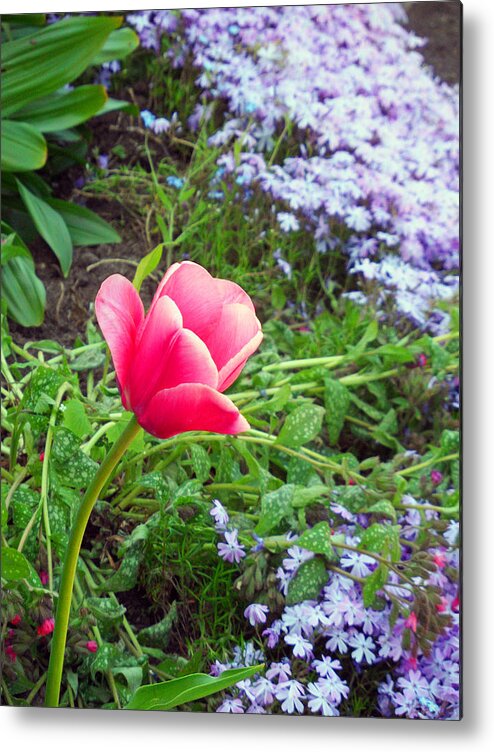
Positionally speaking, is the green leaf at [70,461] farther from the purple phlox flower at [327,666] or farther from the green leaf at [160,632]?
the purple phlox flower at [327,666]

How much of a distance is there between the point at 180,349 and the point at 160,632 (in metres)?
0.34

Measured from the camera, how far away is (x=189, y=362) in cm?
94

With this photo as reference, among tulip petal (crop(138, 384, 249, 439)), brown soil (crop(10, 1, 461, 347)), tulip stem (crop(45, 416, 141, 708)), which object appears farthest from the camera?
brown soil (crop(10, 1, 461, 347))

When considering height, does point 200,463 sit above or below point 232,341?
below

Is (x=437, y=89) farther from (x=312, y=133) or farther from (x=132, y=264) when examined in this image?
(x=132, y=264)

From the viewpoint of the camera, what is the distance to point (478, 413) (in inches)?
42.6

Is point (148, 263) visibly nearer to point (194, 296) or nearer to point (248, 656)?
point (194, 296)

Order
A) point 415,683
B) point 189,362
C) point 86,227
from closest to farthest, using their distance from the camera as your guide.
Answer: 1. point 189,362
2. point 415,683
3. point 86,227

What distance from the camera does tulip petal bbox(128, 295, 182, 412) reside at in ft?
3.12

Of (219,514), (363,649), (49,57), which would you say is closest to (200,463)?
(219,514)

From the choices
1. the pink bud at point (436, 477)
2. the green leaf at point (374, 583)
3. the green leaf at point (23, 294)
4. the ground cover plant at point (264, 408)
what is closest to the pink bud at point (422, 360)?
the ground cover plant at point (264, 408)

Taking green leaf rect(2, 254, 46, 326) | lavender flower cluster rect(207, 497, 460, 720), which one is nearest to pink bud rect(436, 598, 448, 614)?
lavender flower cluster rect(207, 497, 460, 720)

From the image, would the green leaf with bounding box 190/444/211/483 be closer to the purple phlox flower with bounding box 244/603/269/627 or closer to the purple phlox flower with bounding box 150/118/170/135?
the purple phlox flower with bounding box 244/603/269/627

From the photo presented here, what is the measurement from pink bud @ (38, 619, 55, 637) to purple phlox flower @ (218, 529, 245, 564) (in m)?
0.20
